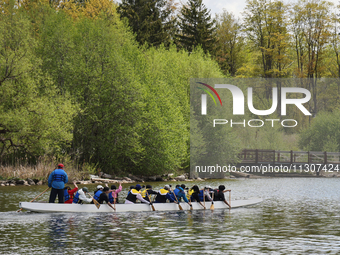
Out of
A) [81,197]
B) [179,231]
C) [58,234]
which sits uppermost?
[81,197]

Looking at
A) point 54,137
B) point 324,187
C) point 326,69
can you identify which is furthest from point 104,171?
point 326,69

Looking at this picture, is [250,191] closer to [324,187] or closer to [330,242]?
[324,187]

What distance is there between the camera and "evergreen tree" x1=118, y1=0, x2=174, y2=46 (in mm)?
59844

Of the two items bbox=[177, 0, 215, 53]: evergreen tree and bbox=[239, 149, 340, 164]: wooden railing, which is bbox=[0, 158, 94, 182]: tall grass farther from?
bbox=[177, 0, 215, 53]: evergreen tree

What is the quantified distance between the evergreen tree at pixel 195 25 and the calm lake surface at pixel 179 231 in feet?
140

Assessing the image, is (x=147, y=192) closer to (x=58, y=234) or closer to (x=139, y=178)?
(x=58, y=234)

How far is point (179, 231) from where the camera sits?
17.8 m

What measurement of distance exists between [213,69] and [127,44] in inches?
395

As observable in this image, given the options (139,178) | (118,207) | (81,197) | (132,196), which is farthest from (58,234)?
(139,178)

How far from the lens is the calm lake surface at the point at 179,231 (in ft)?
47.5

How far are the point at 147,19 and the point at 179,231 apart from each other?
151 ft

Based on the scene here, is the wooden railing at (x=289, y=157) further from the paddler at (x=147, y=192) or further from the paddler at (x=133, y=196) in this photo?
the paddler at (x=133, y=196)

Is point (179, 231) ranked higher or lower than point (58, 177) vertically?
lower

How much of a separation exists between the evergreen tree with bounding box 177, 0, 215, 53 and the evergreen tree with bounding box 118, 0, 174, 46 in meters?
3.23
